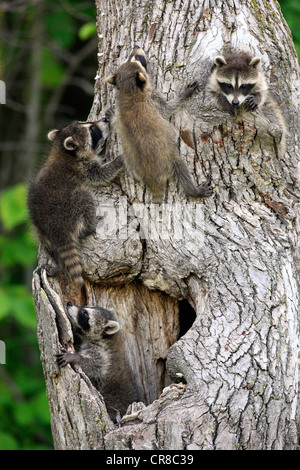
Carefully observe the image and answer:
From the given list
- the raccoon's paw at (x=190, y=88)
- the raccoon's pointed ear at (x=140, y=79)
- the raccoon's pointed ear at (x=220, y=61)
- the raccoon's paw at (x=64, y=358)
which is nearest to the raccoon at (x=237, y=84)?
the raccoon's pointed ear at (x=220, y=61)

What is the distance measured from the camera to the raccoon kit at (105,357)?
4551 millimetres

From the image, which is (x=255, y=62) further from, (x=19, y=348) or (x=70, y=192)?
(x=19, y=348)

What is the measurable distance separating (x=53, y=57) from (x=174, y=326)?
6.89 m

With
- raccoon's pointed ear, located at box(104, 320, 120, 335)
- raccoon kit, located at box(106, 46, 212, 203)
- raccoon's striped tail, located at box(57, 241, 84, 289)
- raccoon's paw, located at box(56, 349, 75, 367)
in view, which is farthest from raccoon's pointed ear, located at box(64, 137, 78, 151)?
raccoon's paw, located at box(56, 349, 75, 367)

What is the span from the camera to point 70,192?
4887 mm

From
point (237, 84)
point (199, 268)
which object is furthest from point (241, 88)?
point (199, 268)

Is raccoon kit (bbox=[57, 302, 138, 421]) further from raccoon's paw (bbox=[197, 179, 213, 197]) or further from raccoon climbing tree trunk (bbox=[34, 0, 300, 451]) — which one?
raccoon's paw (bbox=[197, 179, 213, 197])

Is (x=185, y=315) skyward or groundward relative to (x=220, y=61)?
groundward

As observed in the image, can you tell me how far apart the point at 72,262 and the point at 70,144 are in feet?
3.70

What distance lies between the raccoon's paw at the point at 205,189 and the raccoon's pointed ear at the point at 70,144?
1.21 meters

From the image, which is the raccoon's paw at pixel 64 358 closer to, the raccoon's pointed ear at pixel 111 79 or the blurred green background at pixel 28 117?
the raccoon's pointed ear at pixel 111 79

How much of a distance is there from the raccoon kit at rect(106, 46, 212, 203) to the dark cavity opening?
0.95 m

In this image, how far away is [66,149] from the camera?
5098 millimetres
